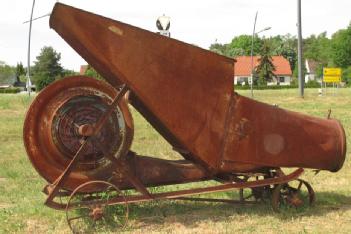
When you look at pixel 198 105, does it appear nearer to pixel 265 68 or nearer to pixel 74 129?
pixel 74 129

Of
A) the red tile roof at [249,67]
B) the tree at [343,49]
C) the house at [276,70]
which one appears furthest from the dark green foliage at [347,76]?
the red tile roof at [249,67]

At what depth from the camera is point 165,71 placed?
627 centimetres

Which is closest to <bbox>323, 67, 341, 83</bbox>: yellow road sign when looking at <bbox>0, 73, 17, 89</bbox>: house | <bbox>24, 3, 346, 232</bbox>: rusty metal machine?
<bbox>24, 3, 346, 232</bbox>: rusty metal machine

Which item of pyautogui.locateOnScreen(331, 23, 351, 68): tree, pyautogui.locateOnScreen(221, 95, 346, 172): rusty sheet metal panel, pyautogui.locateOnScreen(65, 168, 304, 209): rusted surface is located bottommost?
pyautogui.locateOnScreen(65, 168, 304, 209): rusted surface

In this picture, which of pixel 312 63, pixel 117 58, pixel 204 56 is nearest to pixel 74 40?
pixel 117 58

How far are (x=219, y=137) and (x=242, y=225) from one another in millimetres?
1097

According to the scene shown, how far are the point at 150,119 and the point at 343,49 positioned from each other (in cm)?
9872

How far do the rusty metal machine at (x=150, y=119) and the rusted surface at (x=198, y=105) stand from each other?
1cm

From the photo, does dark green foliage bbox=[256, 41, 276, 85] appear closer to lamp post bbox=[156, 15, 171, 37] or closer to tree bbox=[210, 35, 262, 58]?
tree bbox=[210, 35, 262, 58]

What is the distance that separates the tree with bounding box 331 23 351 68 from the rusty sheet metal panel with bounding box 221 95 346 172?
97.5 metres

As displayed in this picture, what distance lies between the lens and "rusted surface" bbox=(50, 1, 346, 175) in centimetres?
601

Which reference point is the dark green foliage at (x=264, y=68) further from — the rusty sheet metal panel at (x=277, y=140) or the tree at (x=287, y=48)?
the rusty sheet metal panel at (x=277, y=140)

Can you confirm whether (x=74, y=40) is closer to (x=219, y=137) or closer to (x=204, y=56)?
(x=204, y=56)

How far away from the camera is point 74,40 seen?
6.15 metres
